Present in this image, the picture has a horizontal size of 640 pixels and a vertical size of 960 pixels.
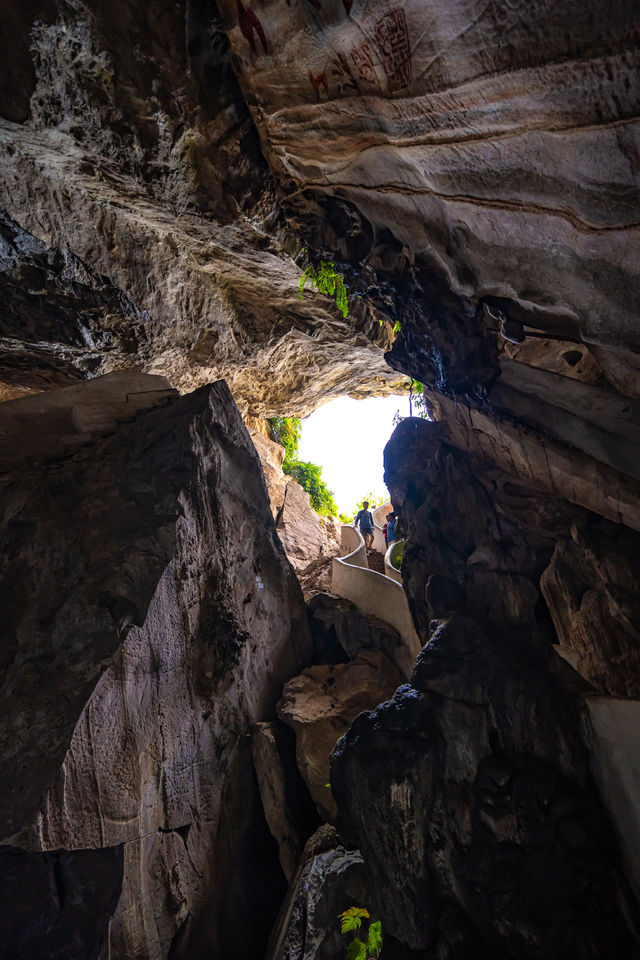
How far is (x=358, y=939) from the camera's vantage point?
4355 mm

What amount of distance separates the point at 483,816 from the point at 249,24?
743 cm

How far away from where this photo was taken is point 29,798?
11.8 ft

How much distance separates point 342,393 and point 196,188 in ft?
24.4

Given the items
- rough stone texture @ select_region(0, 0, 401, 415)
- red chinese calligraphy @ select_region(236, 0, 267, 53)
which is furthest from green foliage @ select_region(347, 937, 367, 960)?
red chinese calligraphy @ select_region(236, 0, 267, 53)

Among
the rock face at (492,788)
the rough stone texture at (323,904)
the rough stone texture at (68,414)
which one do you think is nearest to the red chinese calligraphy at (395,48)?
the rock face at (492,788)

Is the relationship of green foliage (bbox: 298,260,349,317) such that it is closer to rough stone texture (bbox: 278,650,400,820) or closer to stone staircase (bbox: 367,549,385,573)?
rough stone texture (bbox: 278,650,400,820)

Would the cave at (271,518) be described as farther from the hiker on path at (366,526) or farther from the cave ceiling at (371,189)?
the hiker on path at (366,526)

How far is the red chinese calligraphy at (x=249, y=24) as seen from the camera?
13.5 feet

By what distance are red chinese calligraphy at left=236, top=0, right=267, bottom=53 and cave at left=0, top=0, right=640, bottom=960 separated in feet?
0.19

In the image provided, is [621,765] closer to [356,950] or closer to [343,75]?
[356,950]

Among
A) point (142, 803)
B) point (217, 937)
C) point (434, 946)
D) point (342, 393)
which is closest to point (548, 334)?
point (434, 946)

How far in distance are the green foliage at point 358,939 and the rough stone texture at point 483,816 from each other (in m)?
0.47

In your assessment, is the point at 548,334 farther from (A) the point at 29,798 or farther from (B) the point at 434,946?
(A) the point at 29,798

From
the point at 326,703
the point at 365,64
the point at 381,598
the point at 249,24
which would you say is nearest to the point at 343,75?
the point at 365,64
